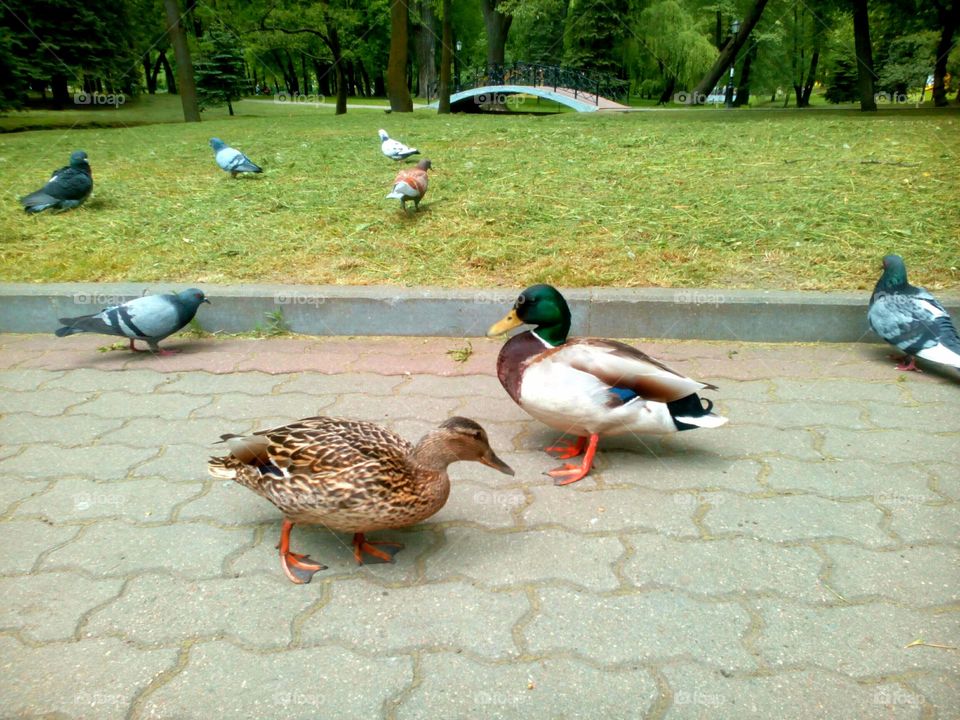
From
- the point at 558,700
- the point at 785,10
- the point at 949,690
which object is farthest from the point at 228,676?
the point at 785,10

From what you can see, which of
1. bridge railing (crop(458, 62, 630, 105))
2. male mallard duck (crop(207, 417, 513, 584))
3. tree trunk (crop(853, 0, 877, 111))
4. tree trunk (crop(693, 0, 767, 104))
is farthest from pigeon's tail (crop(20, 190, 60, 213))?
bridge railing (crop(458, 62, 630, 105))

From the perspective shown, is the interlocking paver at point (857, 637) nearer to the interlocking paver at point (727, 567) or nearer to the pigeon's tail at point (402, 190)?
the interlocking paver at point (727, 567)

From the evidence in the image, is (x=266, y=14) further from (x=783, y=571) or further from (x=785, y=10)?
(x=783, y=571)

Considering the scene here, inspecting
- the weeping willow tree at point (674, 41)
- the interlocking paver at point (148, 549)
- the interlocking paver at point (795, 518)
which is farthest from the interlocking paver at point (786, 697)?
the weeping willow tree at point (674, 41)

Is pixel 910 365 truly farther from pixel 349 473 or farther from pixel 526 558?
pixel 349 473

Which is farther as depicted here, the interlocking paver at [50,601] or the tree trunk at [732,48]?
the tree trunk at [732,48]

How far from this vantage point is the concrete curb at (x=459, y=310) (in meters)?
4.64

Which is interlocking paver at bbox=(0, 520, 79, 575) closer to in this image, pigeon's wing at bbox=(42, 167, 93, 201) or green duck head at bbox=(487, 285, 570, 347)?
green duck head at bbox=(487, 285, 570, 347)

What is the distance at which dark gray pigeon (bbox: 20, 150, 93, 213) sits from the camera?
667 cm

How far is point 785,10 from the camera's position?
28.5 m

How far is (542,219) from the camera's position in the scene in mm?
6094

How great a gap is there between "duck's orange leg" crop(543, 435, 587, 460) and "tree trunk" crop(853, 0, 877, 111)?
18.0 meters

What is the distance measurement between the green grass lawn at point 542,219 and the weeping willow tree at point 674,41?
85.0 ft

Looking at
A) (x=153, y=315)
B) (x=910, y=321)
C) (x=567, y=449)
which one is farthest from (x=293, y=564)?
(x=910, y=321)
